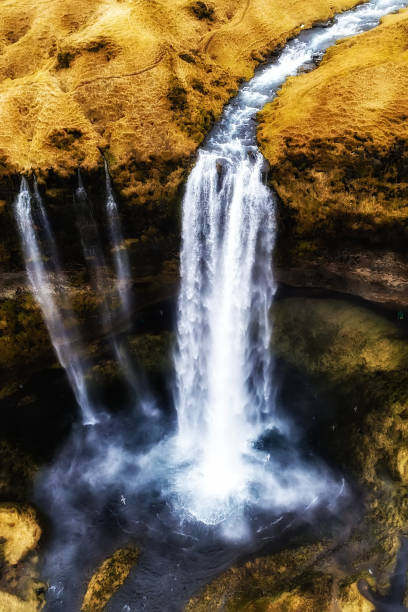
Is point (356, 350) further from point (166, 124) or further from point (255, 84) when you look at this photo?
point (255, 84)

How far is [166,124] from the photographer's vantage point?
611 inches

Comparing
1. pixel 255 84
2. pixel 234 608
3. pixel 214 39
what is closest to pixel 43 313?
pixel 234 608

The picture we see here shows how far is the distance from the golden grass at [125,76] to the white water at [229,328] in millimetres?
1335

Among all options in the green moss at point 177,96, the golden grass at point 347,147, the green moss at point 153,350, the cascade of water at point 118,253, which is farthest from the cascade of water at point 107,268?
the golden grass at point 347,147

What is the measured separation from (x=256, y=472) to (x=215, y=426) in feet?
8.66

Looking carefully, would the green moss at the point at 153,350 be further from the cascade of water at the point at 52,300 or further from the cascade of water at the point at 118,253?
the cascade of water at the point at 52,300

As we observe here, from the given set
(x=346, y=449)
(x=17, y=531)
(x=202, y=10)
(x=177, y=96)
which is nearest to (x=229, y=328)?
(x=346, y=449)

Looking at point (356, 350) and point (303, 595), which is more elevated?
point (356, 350)

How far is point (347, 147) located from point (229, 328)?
315 inches

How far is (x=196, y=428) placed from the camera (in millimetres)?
17703

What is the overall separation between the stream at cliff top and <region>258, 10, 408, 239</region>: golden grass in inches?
41.8

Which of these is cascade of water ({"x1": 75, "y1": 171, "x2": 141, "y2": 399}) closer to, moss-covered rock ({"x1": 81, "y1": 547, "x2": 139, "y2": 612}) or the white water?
the white water

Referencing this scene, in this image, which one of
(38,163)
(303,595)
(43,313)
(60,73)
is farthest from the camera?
(60,73)

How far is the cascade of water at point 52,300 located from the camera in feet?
46.8
